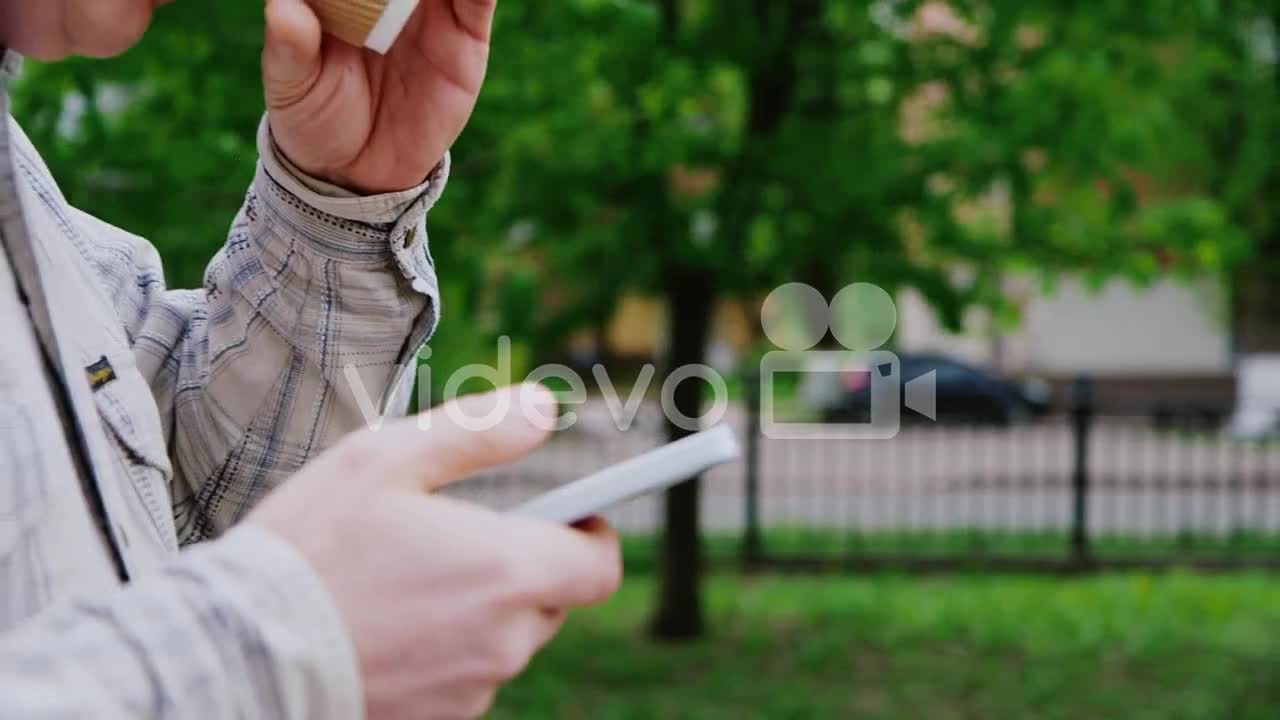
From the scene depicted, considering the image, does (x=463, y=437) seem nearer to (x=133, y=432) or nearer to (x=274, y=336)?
(x=133, y=432)

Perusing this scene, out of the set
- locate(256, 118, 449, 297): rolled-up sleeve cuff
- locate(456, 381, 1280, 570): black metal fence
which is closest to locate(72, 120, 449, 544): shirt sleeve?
locate(256, 118, 449, 297): rolled-up sleeve cuff

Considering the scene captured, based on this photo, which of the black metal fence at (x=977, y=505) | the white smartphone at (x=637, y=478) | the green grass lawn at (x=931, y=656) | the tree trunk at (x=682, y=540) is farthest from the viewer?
the black metal fence at (x=977, y=505)

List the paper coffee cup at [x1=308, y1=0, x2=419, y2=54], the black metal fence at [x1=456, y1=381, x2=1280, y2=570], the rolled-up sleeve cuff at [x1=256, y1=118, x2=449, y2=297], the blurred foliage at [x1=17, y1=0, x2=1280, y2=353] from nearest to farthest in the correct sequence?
the paper coffee cup at [x1=308, y1=0, x2=419, y2=54] < the rolled-up sleeve cuff at [x1=256, y1=118, x2=449, y2=297] < the blurred foliage at [x1=17, y1=0, x2=1280, y2=353] < the black metal fence at [x1=456, y1=381, x2=1280, y2=570]

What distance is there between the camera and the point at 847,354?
16.6m

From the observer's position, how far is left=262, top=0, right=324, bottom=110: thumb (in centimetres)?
95

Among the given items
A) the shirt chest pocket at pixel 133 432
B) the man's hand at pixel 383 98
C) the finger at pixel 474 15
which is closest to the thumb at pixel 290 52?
the man's hand at pixel 383 98

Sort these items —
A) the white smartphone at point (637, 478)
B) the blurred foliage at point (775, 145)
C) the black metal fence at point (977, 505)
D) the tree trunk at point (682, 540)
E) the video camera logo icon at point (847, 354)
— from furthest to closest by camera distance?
the black metal fence at point (977, 505), the tree trunk at point (682, 540), the video camera logo icon at point (847, 354), the blurred foliage at point (775, 145), the white smartphone at point (637, 478)

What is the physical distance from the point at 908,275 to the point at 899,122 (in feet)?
2.22

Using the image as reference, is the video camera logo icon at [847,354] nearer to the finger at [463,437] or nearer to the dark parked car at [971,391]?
the dark parked car at [971,391]

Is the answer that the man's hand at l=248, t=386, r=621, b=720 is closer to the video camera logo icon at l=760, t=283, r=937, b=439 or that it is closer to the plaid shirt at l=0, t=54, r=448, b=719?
the plaid shirt at l=0, t=54, r=448, b=719

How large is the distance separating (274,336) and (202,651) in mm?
636

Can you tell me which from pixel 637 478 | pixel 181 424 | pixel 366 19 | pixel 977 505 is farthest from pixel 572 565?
pixel 977 505

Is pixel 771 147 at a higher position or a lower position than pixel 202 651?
higher

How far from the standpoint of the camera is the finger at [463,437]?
2.43 ft
